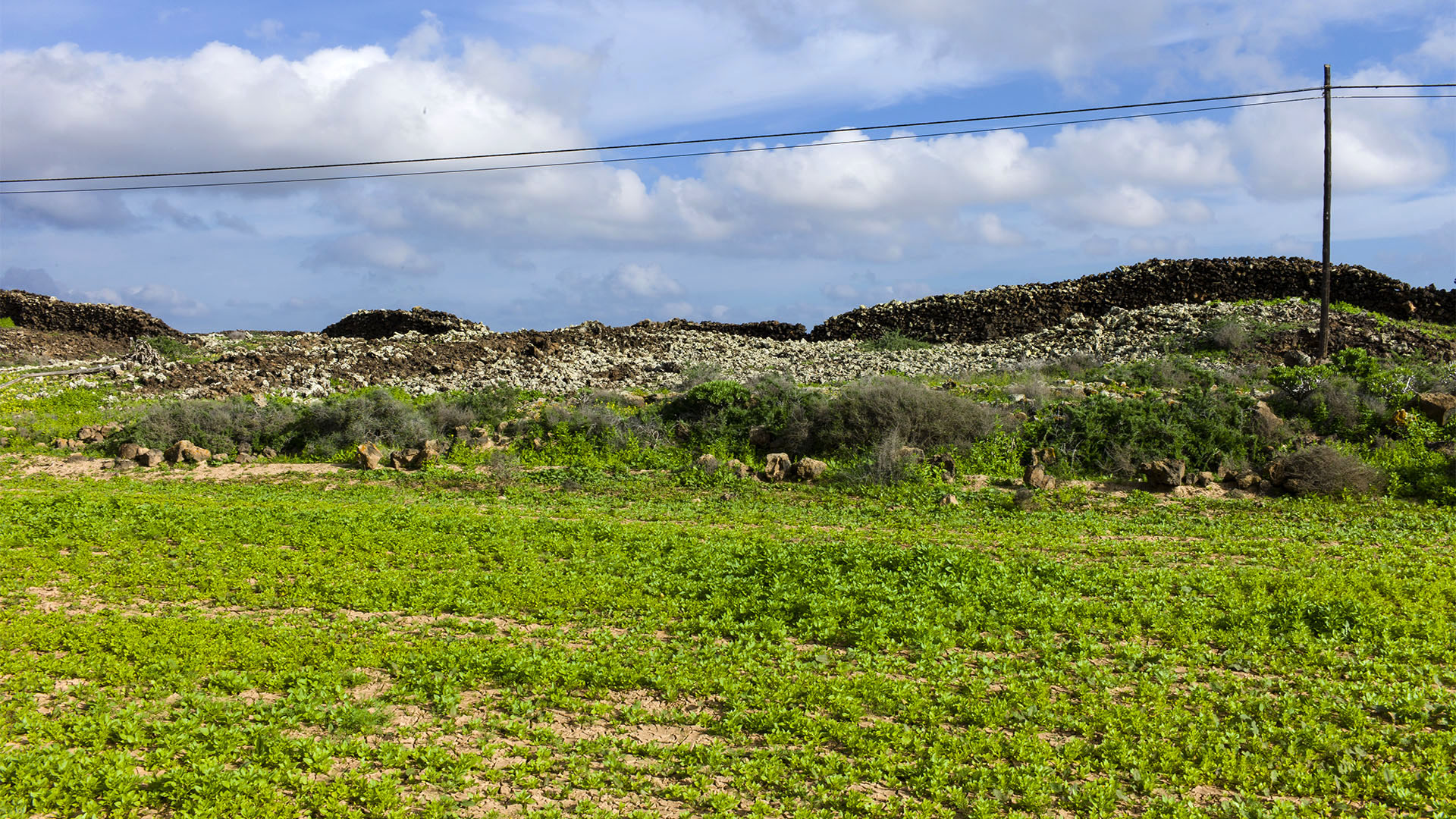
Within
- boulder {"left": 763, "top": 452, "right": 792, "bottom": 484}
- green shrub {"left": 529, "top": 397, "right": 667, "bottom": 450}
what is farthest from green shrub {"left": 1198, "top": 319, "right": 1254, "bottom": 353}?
green shrub {"left": 529, "top": 397, "right": 667, "bottom": 450}

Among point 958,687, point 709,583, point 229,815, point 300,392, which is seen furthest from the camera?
point 300,392

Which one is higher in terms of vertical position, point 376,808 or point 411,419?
point 411,419

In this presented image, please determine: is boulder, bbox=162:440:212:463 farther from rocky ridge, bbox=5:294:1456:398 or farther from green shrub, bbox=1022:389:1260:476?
green shrub, bbox=1022:389:1260:476

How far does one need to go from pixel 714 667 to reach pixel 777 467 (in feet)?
25.9

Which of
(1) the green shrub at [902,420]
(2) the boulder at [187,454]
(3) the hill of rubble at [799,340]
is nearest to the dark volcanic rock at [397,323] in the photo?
(3) the hill of rubble at [799,340]

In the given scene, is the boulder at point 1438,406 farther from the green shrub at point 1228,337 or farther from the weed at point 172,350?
the weed at point 172,350

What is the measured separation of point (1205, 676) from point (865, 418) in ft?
29.6

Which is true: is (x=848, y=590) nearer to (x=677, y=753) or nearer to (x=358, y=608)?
(x=677, y=753)

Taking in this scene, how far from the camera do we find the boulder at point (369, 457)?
50.6 ft

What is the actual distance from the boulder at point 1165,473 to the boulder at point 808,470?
4889 millimetres

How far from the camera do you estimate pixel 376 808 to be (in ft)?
15.0

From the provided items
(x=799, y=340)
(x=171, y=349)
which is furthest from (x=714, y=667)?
(x=171, y=349)

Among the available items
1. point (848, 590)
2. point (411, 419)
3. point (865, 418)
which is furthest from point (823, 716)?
point (411, 419)

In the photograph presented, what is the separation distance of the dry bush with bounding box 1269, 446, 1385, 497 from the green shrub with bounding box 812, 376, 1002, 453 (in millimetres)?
4277
